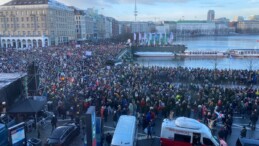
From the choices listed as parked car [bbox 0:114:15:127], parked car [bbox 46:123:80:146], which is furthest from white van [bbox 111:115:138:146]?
parked car [bbox 0:114:15:127]

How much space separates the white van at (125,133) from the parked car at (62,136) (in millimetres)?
2363

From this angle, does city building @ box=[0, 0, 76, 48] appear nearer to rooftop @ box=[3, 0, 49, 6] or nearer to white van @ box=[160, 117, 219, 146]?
rooftop @ box=[3, 0, 49, 6]

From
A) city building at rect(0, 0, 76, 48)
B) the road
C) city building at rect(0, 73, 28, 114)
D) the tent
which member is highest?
city building at rect(0, 0, 76, 48)

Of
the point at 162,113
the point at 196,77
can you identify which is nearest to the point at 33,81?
the point at 162,113

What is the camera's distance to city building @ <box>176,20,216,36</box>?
179075 millimetres

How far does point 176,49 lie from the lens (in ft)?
208

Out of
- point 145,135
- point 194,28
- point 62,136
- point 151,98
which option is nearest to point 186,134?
point 145,135

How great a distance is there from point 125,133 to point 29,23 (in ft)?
209

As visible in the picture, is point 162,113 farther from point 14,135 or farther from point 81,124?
point 14,135

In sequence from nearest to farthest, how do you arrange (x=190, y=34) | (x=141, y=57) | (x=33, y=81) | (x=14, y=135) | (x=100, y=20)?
(x=14, y=135)
(x=33, y=81)
(x=141, y=57)
(x=100, y=20)
(x=190, y=34)

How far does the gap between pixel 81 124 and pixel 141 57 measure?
1998 inches

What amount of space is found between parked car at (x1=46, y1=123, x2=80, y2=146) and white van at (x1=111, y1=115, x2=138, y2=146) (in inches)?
93.0

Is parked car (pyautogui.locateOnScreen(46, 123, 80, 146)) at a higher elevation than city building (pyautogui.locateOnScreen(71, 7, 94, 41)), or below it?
below

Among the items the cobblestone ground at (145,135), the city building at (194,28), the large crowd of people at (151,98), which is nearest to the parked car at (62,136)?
the cobblestone ground at (145,135)
